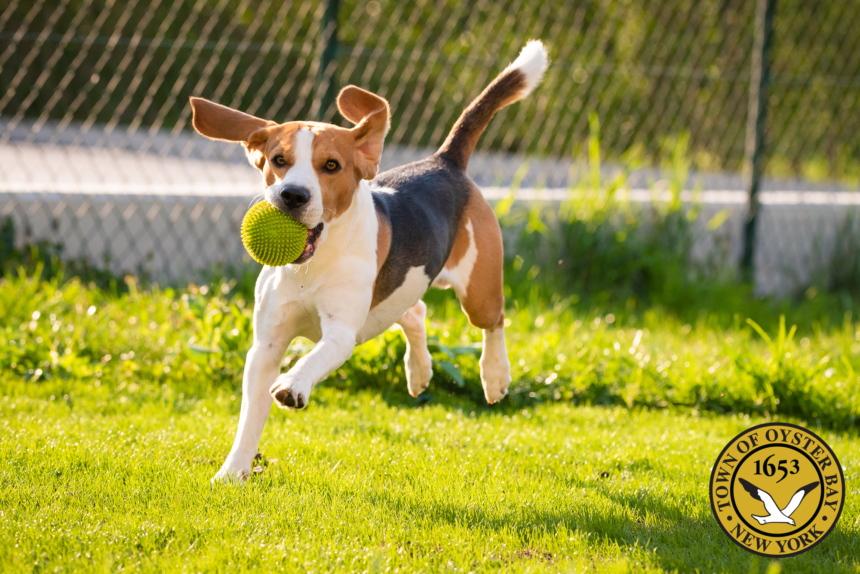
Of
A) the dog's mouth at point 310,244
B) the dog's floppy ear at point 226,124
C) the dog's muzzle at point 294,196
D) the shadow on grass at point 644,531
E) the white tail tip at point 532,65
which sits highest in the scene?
the white tail tip at point 532,65

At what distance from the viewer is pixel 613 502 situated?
319cm

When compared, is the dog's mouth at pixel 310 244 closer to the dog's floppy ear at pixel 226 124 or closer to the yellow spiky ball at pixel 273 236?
the yellow spiky ball at pixel 273 236

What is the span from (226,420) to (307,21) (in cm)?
672

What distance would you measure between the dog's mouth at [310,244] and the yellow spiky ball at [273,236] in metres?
0.05

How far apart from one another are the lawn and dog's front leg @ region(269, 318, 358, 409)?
446 mm

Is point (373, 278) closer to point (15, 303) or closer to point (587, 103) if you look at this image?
point (15, 303)

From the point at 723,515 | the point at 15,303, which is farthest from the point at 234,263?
the point at 723,515

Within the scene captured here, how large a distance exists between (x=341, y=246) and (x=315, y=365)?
1.72 feet

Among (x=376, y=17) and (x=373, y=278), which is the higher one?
(x=376, y=17)

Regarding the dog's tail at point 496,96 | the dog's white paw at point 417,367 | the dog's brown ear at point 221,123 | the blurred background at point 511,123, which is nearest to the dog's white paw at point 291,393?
the dog's brown ear at point 221,123

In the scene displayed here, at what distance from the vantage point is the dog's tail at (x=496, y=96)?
13.3 feet

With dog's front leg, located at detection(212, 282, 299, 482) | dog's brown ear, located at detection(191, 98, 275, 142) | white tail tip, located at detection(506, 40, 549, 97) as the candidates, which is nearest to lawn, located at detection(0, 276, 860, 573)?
dog's front leg, located at detection(212, 282, 299, 482)

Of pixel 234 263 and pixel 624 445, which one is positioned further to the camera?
pixel 234 263

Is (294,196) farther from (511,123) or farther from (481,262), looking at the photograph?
(511,123)
